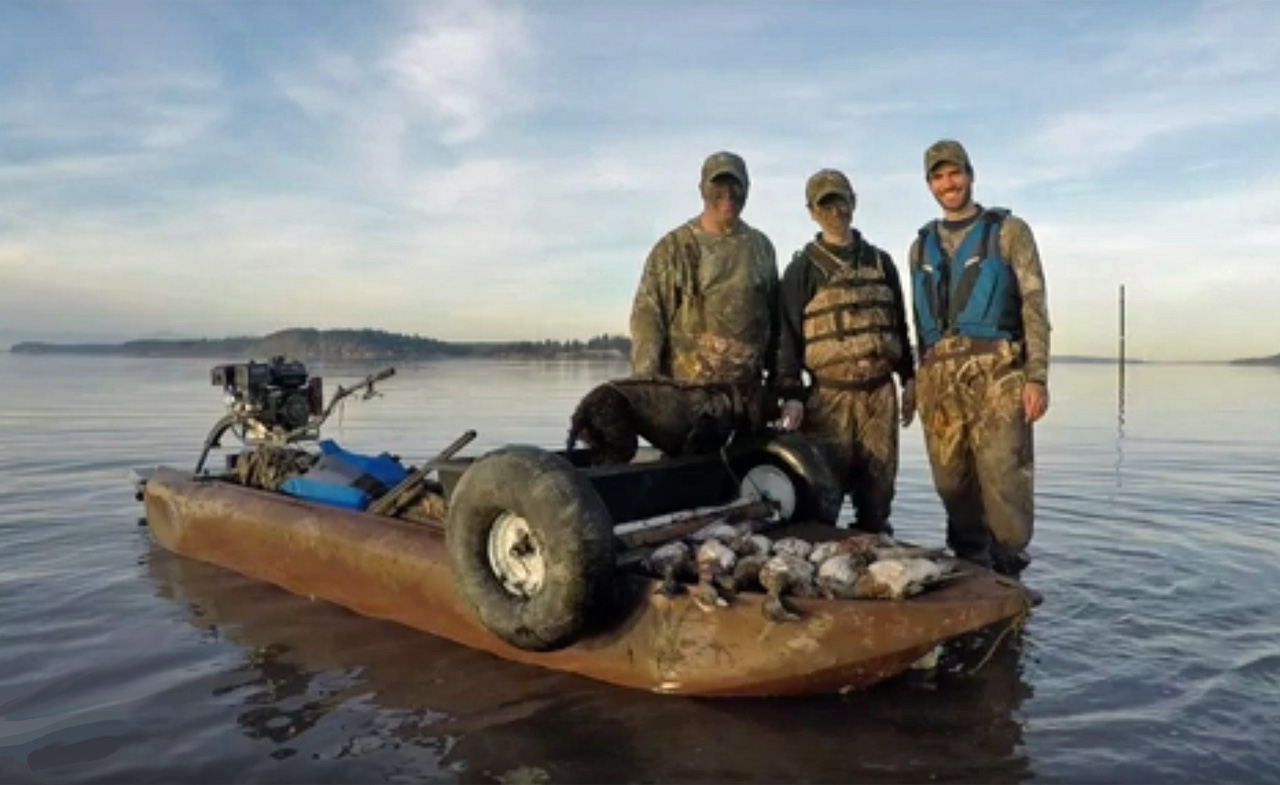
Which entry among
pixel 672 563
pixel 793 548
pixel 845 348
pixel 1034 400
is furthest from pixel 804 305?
pixel 672 563

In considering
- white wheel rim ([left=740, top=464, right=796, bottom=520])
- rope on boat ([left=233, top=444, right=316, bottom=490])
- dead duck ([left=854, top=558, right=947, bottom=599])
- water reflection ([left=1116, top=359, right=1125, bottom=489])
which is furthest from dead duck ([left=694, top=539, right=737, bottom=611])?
water reflection ([left=1116, top=359, right=1125, bottom=489])

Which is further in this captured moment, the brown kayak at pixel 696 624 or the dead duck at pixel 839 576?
the dead duck at pixel 839 576

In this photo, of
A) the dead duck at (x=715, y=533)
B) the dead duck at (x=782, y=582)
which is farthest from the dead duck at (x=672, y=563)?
the dead duck at (x=782, y=582)

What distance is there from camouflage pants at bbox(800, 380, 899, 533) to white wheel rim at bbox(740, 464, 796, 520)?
23.0 inches

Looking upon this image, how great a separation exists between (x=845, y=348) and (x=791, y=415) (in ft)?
1.82

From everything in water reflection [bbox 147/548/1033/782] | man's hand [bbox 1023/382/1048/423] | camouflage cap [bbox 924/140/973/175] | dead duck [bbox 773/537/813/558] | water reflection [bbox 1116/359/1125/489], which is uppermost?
camouflage cap [bbox 924/140/973/175]

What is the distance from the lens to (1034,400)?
19.5ft

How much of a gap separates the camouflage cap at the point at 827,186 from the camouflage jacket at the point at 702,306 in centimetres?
52

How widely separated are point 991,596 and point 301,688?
3.23 meters

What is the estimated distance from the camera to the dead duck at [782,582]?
14.1 ft

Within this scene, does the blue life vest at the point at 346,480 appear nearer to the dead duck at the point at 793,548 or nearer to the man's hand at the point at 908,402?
the dead duck at the point at 793,548

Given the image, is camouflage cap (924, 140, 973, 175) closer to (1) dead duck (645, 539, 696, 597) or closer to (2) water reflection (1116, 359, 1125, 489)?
(1) dead duck (645, 539, 696, 597)

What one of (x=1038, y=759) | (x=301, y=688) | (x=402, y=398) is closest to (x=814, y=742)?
(x=1038, y=759)

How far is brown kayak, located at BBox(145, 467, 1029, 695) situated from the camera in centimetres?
424
